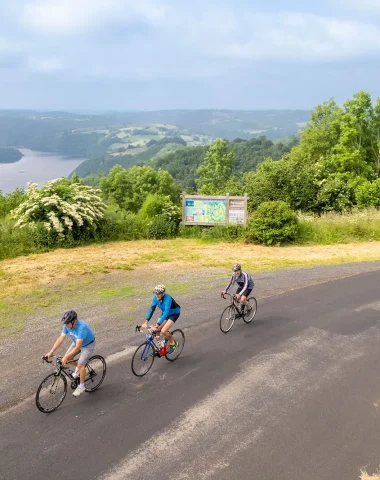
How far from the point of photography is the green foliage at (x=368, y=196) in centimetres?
2908

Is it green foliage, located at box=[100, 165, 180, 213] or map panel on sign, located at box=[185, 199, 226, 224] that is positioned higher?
map panel on sign, located at box=[185, 199, 226, 224]

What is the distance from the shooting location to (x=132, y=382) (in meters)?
9.02

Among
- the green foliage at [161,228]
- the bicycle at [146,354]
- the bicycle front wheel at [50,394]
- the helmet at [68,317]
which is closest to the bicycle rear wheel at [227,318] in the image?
the bicycle at [146,354]

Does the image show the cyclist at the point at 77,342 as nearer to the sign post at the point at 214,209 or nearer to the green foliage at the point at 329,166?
the sign post at the point at 214,209

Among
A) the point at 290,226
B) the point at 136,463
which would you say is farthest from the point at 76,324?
the point at 290,226

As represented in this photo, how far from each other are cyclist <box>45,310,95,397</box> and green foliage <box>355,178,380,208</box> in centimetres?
2454

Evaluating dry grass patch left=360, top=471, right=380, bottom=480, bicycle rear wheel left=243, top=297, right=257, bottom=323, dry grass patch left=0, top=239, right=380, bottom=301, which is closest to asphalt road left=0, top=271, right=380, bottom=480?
dry grass patch left=360, top=471, right=380, bottom=480

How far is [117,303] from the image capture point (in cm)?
1359

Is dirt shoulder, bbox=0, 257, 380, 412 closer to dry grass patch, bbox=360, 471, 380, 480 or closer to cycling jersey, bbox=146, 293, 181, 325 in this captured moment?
cycling jersey, bbox=146, 293, 181, 325

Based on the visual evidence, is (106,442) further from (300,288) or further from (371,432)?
(300,288)

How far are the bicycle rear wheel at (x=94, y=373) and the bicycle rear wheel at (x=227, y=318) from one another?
3.75 meters

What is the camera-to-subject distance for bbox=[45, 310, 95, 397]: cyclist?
784 cm

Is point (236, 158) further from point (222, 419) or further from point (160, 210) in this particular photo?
point (222, 419)

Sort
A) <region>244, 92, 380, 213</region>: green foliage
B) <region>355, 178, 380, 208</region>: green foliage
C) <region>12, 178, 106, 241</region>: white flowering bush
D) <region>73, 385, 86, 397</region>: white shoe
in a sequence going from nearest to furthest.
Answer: <region>73, 385, 86, 397</region>: white shoe
<region>12, 178, 106, 241</region>: white flowering bush
<region>244, 92, 380, 213</region>: green foliage
<region>355, 178, 380, 208</region>: green foliage
